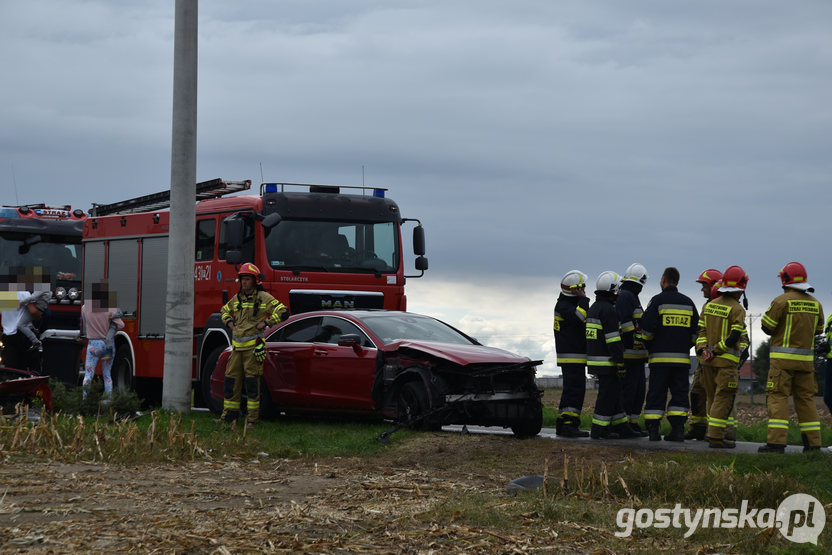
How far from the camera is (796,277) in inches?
467

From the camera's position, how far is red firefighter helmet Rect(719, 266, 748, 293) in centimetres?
1254

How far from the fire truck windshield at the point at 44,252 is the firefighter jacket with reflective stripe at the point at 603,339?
13246mm

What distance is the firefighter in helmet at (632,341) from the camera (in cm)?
1319

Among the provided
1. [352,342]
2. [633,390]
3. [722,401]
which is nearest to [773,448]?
[722,401]

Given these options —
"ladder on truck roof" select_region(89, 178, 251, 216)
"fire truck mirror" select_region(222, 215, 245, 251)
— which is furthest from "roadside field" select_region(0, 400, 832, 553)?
"ladder on truck roof" select_region(89, 178, 251, 216)

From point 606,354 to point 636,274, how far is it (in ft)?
3.41

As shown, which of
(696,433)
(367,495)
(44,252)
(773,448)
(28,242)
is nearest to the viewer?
(367,495)

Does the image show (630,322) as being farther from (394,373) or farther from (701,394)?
(394,373)

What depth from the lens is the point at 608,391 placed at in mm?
13211

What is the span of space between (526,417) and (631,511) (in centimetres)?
532

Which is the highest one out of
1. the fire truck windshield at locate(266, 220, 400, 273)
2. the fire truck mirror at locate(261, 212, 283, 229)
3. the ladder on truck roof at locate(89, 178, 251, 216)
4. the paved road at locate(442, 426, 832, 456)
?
the ladder on truck roof at locate(89, 178, 251, 216)

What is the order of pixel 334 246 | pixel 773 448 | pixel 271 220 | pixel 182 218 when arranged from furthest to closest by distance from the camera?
pixel 334 246
pixel 271 220
pixel 182 218
pixel 773 448

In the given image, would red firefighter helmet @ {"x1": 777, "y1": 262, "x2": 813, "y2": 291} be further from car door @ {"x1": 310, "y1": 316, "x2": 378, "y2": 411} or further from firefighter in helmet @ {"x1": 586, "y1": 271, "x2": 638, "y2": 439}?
car door @ {"x1": 310, "y1": 316, "x2": 378, "y2": 411}

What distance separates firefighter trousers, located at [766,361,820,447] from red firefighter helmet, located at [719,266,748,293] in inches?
41.7
